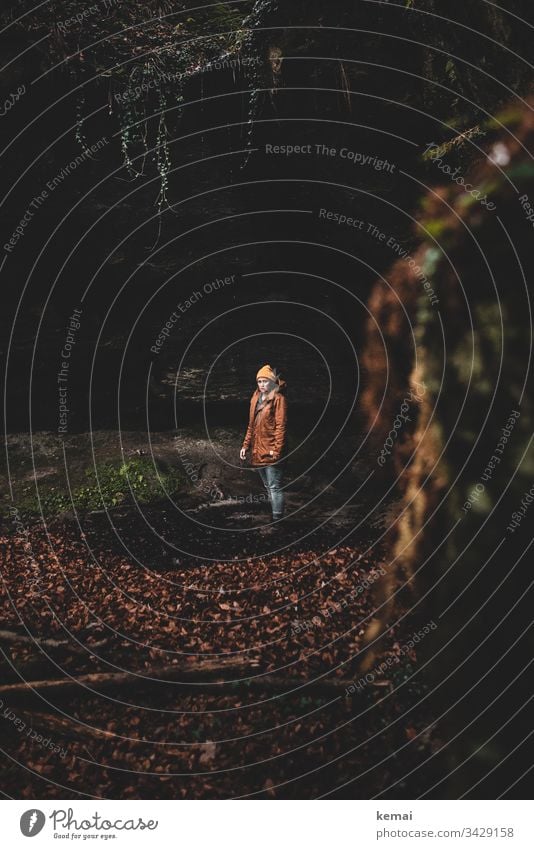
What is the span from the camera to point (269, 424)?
8.08 meters

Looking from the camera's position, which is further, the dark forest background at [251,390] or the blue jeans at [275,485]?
the blue jeans at [275,485]

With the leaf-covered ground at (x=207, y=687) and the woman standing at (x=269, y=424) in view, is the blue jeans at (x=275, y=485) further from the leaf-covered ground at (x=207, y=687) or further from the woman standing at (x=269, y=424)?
the leaf-covered ground at (x=207, y=687)

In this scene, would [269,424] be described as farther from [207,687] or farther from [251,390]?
[207,687]

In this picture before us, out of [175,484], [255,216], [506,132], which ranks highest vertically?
[255,216]

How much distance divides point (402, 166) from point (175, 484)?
22.3 ft

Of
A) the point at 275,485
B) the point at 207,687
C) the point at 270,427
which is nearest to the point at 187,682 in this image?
the point at 207,687

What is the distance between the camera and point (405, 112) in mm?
7371

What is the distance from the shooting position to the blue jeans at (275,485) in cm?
827

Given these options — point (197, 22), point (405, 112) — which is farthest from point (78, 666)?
point (197, 22)

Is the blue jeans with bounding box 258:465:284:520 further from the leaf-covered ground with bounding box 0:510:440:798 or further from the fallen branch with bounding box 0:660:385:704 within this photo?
the fallen branch with bounding box 0:660:385:704

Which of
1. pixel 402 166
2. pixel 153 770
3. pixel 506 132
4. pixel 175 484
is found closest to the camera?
pixel 506 132

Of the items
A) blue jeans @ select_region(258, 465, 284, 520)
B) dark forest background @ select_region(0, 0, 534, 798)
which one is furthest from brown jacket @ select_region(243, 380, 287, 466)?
dark forest background @ select_region(0, 0, 534, 798)

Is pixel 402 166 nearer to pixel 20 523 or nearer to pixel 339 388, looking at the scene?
pixel 339 388

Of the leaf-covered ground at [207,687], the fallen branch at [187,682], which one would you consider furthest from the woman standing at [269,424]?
the fallen branch at [187,682]
